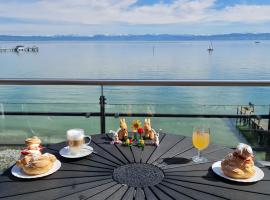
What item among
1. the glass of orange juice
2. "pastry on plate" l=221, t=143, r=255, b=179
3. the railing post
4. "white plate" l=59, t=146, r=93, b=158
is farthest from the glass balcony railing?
"pastry on plate" l=221, t=143, r=255, b=179

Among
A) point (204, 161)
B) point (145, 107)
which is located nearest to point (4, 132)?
point (145, 107)

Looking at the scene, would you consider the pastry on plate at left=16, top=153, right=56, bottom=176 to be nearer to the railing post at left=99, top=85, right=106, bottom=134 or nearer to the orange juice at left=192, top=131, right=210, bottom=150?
the orange juice at left=192, top=131, right=210, bottom=150

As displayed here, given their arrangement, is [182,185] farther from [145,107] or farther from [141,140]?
[145,107]

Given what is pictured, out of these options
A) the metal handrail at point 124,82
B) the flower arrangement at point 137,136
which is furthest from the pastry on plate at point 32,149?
the metal handrail at point 124,82

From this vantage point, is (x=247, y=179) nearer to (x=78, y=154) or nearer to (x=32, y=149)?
(x=78, y=154)

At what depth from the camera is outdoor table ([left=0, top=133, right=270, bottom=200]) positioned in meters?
1.19

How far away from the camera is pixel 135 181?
131 cm

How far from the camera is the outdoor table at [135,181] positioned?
1194 millimetres

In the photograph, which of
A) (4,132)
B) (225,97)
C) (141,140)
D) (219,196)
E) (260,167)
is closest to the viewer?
(219,196)

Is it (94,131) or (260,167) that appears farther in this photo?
(94,131)

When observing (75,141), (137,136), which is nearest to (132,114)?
(137,136)

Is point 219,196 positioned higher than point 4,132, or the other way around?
point 219,196

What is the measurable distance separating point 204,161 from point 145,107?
1518 millimetres

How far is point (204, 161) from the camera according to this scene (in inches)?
60.1
